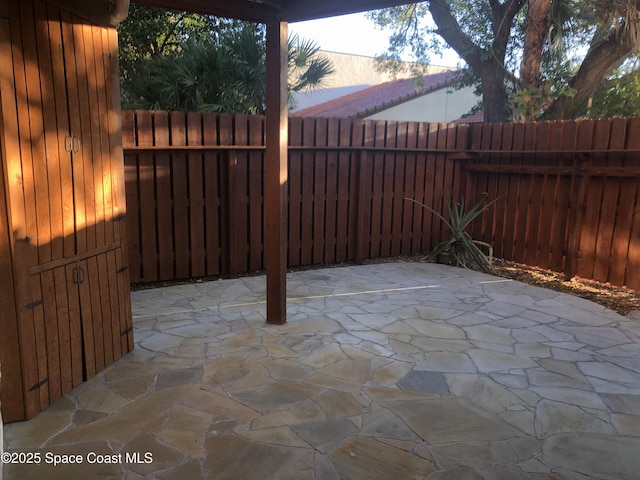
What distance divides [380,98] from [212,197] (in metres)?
12.4

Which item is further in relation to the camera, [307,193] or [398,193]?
[398,193]

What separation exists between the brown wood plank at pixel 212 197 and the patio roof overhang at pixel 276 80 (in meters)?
1.57

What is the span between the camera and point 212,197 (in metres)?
5.48

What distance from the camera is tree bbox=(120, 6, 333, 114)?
7.07 m

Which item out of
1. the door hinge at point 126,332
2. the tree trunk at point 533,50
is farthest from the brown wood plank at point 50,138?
the tree trunk at point 533,50

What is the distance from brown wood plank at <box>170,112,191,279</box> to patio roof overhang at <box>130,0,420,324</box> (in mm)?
1576

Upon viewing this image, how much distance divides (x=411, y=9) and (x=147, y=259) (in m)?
8.32

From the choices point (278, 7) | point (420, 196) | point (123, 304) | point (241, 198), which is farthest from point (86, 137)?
point (420, 196)

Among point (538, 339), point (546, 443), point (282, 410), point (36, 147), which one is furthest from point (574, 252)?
point (36, 147)

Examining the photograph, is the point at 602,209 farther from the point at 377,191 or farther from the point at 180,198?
the point at 180,198

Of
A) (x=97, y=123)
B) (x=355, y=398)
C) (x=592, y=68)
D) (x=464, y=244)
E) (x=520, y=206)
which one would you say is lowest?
(x=355, y=398)

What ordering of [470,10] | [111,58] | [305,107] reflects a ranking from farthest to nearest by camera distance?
[305,107] → [470,10] → [111,58]

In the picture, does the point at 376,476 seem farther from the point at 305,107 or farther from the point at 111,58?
the point at 305,107

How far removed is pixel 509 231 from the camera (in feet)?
21.4
